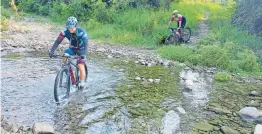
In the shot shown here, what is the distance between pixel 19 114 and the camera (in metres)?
6.80

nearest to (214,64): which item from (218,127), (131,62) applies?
(131,62)

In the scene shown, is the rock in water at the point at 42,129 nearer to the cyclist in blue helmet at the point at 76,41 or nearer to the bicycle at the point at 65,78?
the bicycle at the point at 65,78

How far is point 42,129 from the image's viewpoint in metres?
5.87

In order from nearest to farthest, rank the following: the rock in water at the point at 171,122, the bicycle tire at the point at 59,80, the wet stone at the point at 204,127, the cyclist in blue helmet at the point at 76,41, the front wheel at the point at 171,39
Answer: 1. the rock in water at the point at 171,122
2. the wet stone at the point at 204,127
3. the bicycle tire at the point at 59,80
4. the cyclist in blue helmet at the point at 76,41
5. the front wheel at the point at 171,39

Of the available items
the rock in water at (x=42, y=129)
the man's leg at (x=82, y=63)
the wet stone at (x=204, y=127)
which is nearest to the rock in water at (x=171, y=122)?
the wet stone at (x=204, y=127)

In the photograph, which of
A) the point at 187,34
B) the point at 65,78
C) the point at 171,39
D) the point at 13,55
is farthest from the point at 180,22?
the point at 65,78

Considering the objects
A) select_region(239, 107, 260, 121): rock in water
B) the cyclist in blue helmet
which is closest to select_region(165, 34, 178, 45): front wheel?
select_region(239, 107, 260, 121): rock in water

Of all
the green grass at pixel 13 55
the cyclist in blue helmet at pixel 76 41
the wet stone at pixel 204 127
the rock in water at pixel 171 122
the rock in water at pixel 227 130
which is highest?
the cyclist in blue helmet at pixel 76 41

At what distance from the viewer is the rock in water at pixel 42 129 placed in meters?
5.83

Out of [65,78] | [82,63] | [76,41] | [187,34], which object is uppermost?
[76,41]

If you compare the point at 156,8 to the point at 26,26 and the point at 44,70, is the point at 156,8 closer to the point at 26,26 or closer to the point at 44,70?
the point at 26,26

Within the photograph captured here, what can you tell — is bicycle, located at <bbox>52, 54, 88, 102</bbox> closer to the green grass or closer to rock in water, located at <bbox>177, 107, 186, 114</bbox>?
rock in water, located at <bbox>177, 107, 186, 114</bbox>

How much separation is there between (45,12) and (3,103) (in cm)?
1976

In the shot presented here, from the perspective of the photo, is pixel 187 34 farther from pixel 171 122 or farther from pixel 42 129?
pixel 42 129
